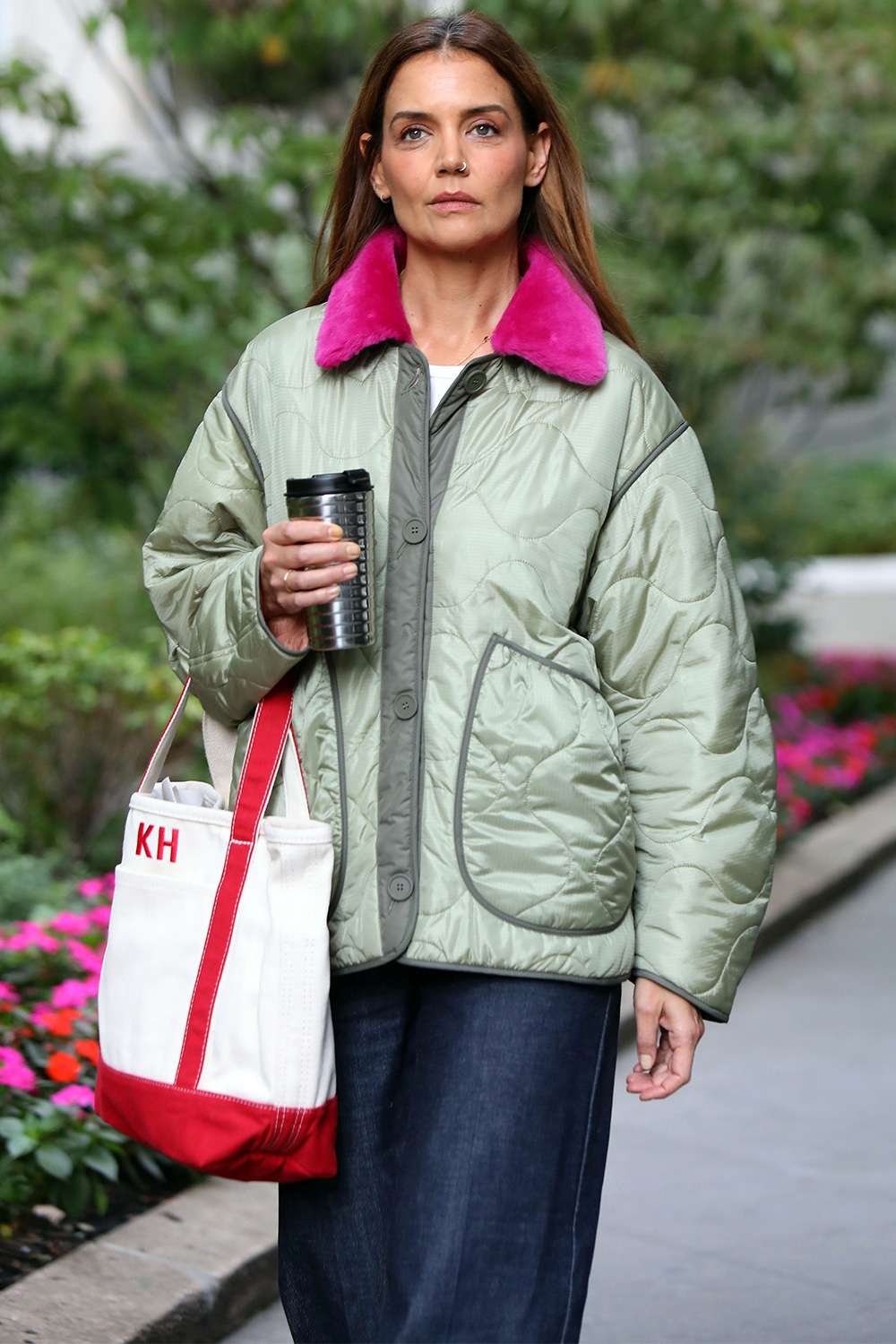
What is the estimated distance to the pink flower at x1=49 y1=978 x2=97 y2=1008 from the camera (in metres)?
4.39

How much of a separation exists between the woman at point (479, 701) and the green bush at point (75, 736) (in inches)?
159

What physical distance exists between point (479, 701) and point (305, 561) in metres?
0.28

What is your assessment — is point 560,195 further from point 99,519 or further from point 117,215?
point 99,519

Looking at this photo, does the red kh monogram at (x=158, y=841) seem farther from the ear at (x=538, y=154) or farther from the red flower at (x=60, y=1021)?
the red flower at (x=60, y=1021)

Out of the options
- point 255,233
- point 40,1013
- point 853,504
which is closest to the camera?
point 40,1013

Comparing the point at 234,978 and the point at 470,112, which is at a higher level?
the point at 470,112

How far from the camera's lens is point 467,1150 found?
2.32 meters

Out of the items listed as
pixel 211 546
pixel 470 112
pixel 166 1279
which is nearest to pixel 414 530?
pixel 211 546

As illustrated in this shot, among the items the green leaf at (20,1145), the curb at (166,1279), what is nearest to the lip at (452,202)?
the curb at (166,1279)

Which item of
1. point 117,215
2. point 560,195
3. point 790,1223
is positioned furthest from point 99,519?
point 560,195

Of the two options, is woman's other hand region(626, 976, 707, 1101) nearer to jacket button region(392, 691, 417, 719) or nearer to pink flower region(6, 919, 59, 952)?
jacket button region(392, 691, 417, 719)

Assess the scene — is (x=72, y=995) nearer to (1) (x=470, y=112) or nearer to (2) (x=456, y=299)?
(2) (x=456, y=299)

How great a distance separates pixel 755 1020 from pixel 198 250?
11.4ft

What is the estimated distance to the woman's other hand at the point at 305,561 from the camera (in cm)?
224
